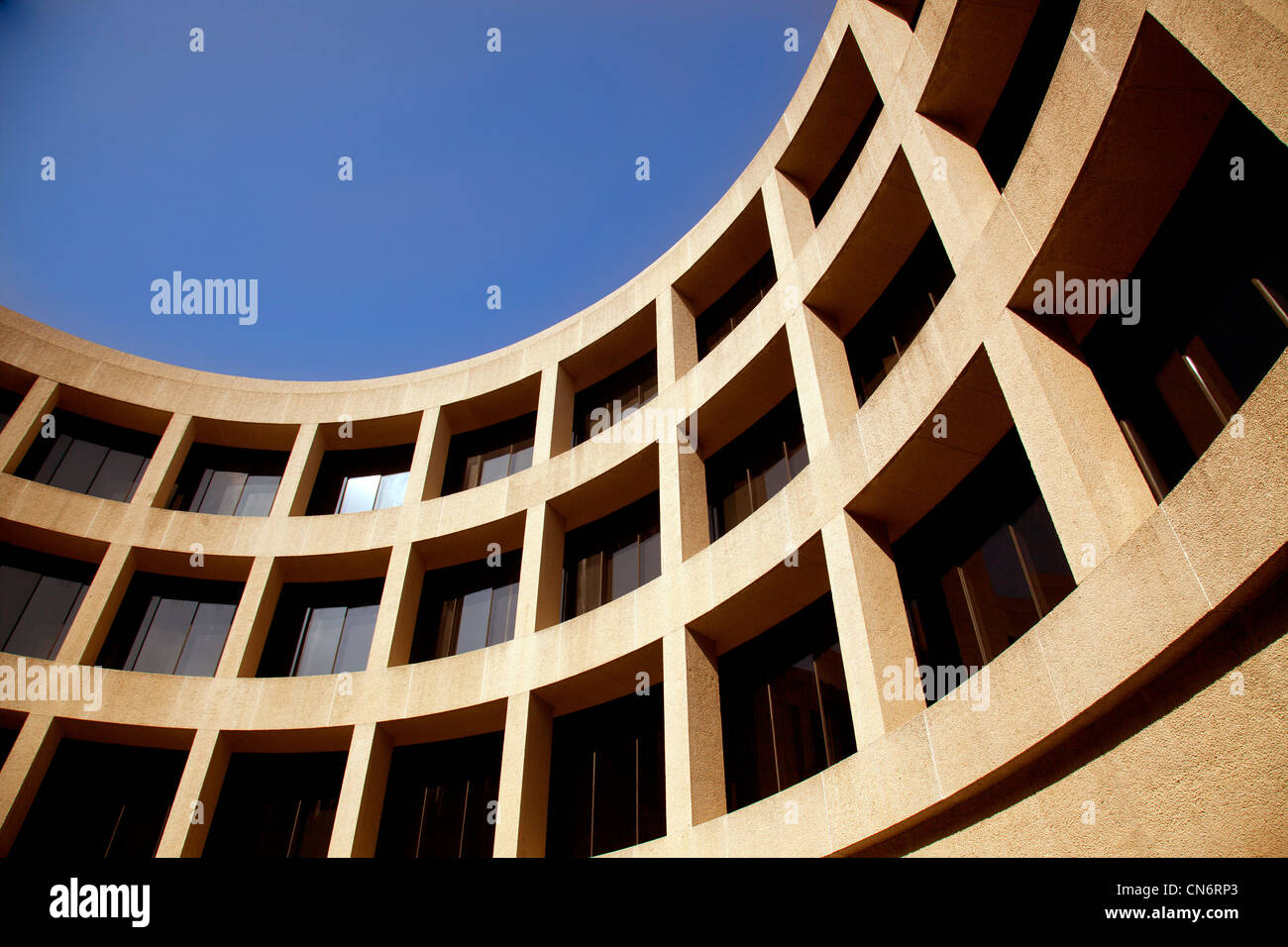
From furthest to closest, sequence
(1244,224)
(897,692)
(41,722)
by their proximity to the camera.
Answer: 1. (41,722)
2. (897,692)
3. (1244,224)

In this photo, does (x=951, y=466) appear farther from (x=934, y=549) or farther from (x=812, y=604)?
(x=812, y=604)

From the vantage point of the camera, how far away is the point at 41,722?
15.2 meters

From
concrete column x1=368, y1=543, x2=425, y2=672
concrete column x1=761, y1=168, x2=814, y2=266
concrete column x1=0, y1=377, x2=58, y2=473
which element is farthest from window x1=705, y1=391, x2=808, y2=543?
concrete column x1=0, y1=377, x2=58, y2=473

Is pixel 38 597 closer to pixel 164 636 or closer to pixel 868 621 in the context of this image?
pixel 164 636

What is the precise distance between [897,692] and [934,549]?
99.8 inches

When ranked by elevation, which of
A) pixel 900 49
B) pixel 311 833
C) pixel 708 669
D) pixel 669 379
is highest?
pixel 900 49

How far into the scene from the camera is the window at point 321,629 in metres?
18.0

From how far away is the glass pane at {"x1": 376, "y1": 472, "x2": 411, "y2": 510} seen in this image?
20172 millimetres

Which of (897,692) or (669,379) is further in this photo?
(669,379)

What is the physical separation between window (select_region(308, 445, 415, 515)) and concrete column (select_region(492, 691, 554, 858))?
321 inches

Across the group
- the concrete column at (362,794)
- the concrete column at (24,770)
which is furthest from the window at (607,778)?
the concrete column at (24,770)

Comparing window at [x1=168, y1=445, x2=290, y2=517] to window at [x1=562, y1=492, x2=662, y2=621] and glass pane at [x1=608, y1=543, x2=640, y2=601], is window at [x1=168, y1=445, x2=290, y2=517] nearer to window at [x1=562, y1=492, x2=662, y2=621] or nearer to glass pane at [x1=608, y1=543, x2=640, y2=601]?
window at [x1=562, y1=492, x2=662, y2=621]
